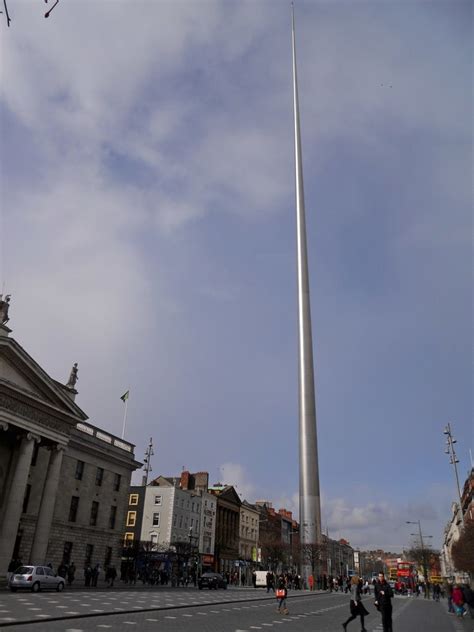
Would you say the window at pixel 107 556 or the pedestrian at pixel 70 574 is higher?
the window at pixel 107 556

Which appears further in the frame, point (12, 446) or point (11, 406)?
point (12, 446)

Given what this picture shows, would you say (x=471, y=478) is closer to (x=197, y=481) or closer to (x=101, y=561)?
(x=197, y=481)

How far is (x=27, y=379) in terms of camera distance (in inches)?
1677

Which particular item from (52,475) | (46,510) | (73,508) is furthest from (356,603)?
(73,508)

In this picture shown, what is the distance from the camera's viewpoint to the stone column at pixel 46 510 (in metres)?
40.4

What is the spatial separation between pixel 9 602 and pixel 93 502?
1187 inches

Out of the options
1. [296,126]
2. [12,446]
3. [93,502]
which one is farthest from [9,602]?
[296,126]

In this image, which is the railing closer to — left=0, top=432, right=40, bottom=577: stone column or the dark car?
left=0, top=432, right=40, bottom=577: stone column

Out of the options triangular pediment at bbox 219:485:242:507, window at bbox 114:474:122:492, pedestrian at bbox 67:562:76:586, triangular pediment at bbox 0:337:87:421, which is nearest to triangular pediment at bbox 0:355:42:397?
triangular pediment at bbox 0:337:87:421

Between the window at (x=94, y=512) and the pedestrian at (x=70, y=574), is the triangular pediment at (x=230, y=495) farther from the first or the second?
the pedestrian at (x=70, y=574)

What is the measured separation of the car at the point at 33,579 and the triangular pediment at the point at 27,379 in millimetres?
13172

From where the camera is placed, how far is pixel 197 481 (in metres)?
98.4

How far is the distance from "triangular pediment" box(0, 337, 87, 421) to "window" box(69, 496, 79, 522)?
31.1ft

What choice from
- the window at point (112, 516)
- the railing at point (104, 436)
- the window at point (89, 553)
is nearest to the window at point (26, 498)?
the railing at point (104, 436)
